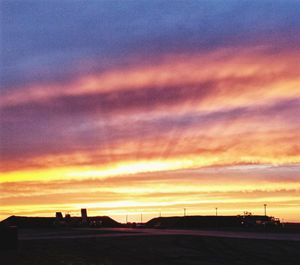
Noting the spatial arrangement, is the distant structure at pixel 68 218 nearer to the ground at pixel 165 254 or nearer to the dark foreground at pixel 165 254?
the ground at pixel 165 254

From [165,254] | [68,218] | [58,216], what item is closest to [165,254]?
[165,254]

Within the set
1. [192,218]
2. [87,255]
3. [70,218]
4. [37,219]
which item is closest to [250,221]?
[192,218]

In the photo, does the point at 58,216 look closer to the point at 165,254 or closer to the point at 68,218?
the point at 68,218

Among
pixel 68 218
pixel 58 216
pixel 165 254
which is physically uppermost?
pixel 58 216

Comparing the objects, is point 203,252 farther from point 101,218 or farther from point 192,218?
point 101,218

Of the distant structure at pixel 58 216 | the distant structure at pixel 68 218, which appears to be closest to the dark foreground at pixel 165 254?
the distant structure at pixel 68 218

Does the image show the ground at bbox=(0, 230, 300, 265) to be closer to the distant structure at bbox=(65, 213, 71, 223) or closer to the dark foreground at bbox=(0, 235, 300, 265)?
the dark foreground at bbox=(0, 235, 300, 265)

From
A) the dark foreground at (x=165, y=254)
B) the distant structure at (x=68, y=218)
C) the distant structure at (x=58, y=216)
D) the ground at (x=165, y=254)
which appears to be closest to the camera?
the ground at (x=165, y=254)

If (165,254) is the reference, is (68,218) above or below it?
above

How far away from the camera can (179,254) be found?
44.2 m

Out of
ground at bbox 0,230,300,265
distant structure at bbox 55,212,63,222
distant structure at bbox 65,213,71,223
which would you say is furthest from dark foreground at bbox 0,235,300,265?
distant structure at bbox 55,212,63,222

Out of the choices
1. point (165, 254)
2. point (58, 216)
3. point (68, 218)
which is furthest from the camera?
point (68, 218)

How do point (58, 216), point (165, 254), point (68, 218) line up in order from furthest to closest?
point (68, 218)
point (58, 216)
point (165, 254)

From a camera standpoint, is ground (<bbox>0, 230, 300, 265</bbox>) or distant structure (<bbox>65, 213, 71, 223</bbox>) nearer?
ground (<bbox>0, 230, 300, 265</bbox>)
